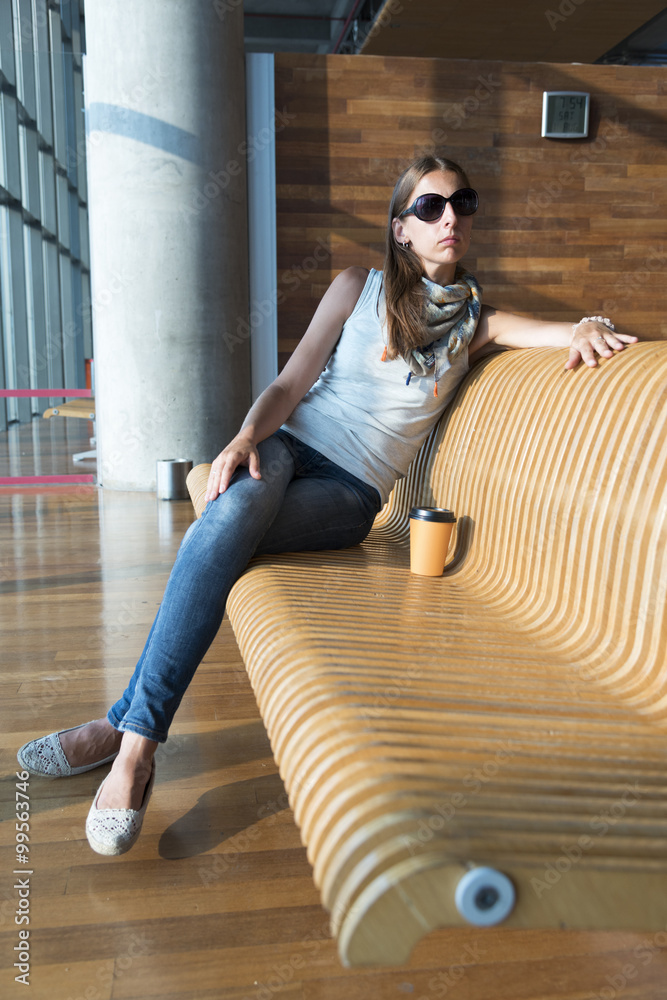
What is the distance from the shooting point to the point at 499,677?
1.33 metres

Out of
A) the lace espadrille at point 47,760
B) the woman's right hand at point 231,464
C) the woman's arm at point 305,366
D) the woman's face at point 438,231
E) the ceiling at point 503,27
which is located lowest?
the lace espadrille at point 47,760

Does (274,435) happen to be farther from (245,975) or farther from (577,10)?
(577,10)

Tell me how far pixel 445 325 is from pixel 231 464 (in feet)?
2.25

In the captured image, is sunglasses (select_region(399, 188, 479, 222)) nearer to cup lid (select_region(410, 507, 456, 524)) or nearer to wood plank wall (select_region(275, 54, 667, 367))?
cup lid (select_region(410, 507, 456, 524))

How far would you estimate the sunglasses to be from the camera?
6.78 feet

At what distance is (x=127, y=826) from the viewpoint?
1.64 metres

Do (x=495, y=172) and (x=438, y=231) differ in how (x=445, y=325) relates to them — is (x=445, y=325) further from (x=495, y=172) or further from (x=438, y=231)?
(x=495, y=172)

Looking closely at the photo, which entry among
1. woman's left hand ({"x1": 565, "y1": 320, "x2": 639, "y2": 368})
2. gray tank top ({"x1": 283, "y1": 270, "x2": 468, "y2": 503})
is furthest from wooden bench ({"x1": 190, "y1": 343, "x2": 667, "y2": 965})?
gray tank top ({"x1": 283, "y1": 270, "x2": 468, "y2": 503})

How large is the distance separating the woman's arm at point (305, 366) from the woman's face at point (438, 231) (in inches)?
6.9

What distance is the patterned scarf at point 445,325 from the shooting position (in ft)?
7.04

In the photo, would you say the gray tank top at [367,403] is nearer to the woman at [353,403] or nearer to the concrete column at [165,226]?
the woman at [353,403]

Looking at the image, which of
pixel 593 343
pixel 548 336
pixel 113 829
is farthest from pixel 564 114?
pixel 113 829

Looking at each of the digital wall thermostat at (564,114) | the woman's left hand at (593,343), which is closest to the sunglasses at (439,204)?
the woman's left hand at (593,343)

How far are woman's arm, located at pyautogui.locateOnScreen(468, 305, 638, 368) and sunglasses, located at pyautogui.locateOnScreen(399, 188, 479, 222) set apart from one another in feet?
0.95
